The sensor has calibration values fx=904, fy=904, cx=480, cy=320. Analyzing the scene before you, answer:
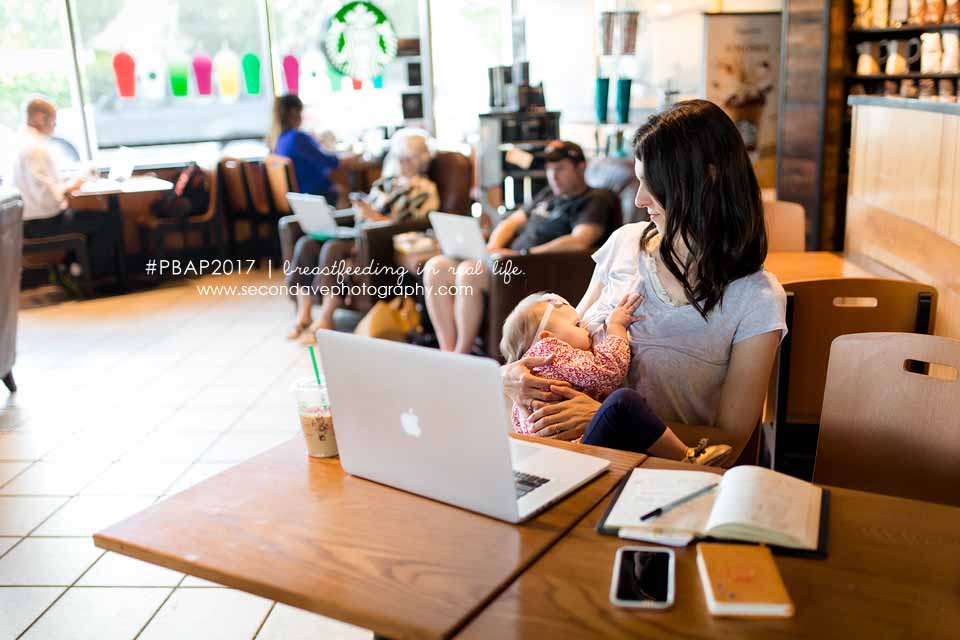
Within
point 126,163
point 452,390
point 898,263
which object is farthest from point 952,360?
point 126,163

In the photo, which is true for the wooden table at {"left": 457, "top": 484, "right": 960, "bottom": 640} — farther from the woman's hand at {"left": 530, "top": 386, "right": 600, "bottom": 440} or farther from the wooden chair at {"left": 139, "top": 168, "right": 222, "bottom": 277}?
the wooden chair at {"left": 139, "top": 168, "right": 222, "bottom": 277}

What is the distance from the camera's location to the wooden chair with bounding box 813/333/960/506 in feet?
5.67

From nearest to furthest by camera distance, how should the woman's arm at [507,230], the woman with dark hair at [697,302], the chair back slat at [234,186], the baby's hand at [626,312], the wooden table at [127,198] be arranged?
the woman with dark hair at [697,302]
the baby's hand at [626,312]
the woman's arm at [507,230]
the wooden table at [127,198]
the chair back slat at [234,186]

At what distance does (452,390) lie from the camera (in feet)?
4.35

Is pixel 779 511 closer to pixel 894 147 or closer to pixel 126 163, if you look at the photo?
pixel 894 147

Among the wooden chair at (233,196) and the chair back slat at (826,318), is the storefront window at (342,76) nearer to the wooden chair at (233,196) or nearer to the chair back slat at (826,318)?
the wooden chair at (233,196)

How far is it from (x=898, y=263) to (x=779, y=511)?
2.31 metres

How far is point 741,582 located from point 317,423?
832 mm

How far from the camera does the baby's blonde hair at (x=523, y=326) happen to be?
2.15m

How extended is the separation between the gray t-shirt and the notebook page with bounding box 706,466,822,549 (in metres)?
0.60

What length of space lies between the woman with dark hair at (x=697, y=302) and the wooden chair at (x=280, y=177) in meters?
5.14

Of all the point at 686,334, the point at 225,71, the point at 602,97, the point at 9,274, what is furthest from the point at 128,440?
the point at 225,71

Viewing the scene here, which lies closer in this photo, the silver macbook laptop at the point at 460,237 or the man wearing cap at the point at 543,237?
the man wearing cap at the point at 543,237

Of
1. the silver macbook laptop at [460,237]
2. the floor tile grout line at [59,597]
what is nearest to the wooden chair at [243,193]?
the silver macbook laptop at [460,237]
